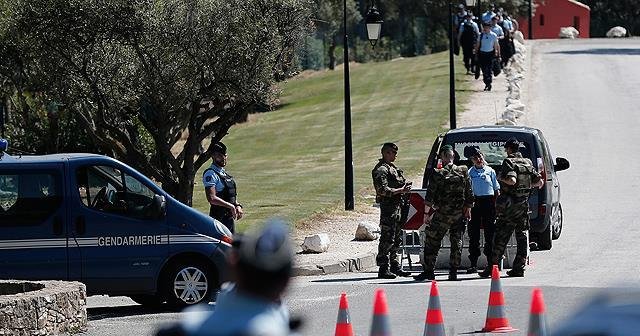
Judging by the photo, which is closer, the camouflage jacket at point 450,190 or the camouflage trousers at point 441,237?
the camouflage jacket at point 450,190

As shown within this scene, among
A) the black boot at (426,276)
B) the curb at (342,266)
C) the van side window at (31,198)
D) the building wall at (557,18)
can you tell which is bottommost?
the curb at (342,266)

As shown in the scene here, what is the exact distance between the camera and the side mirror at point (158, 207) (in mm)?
14594

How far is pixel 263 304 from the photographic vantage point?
4.70 meters

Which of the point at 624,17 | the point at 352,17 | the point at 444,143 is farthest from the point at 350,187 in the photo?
the point at 624,17

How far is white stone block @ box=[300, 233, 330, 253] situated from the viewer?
19.2 m

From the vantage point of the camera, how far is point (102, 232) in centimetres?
1465

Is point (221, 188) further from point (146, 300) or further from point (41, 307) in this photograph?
point (41, 307)

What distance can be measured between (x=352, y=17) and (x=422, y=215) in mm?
62264

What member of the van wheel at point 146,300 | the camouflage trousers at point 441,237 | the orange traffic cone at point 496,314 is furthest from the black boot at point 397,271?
the orange traffic cone at point 496,314

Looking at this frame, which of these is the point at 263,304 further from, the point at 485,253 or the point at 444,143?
the point at 444,143

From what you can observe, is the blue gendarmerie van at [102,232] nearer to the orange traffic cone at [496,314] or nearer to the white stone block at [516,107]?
the orange traffic cone at [496,314]

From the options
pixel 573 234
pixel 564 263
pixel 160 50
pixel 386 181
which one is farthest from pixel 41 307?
pixel 160 50

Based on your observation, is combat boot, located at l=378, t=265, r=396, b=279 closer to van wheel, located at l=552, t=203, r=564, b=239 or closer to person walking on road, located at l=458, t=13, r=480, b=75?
van wheel, located at l=552, t=203, r=564, b=239

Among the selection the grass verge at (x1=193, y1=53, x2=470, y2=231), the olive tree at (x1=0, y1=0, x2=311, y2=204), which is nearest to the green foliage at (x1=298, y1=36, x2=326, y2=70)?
the grass verge at (x1=193, y1=53, x2=470, y2=231)
